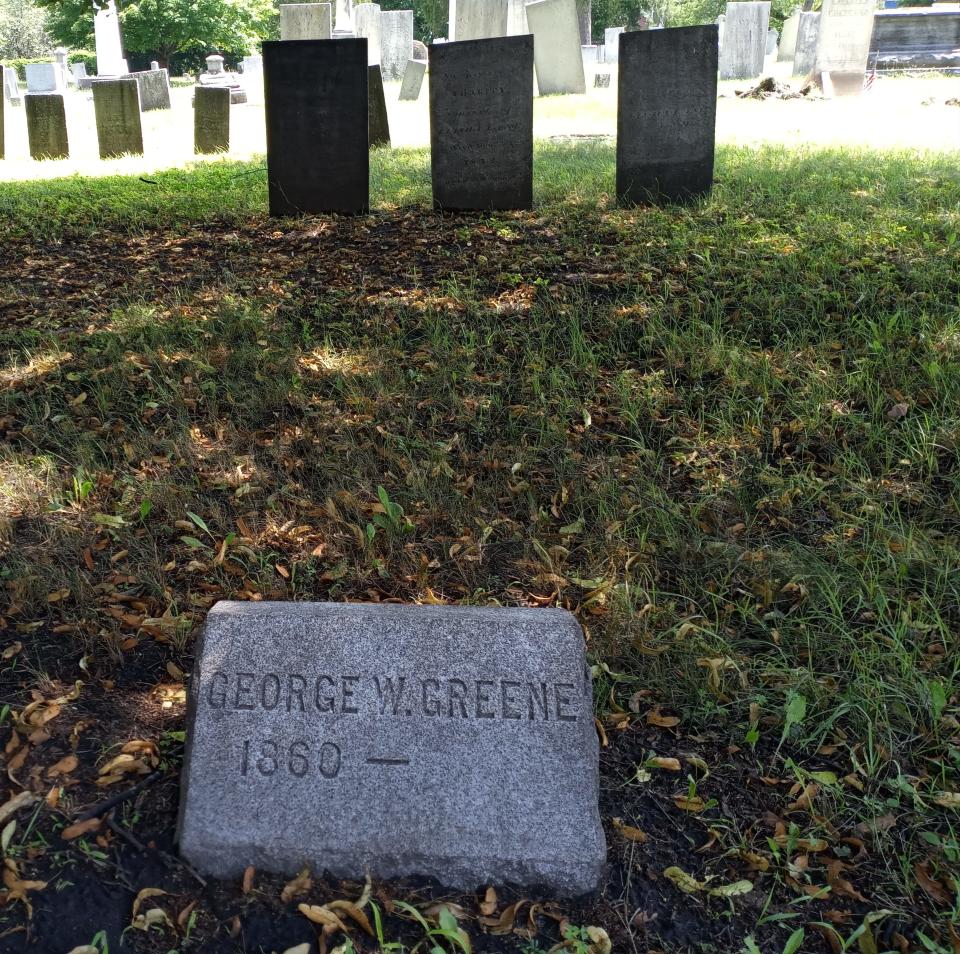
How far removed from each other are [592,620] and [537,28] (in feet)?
59.6

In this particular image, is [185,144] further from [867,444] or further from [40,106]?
[867,444]

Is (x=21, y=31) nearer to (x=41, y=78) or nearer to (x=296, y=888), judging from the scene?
(x=41, y=78)

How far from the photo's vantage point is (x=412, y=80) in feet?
62.6

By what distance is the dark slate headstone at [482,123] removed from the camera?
6.95 meters

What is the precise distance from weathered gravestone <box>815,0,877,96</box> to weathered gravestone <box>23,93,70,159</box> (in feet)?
42.3

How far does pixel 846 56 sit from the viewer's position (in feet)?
55.5

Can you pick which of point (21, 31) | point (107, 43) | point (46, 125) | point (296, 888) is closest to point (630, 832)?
point (296, 888)

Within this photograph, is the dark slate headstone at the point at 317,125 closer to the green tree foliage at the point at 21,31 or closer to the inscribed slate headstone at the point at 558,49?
the inscribed slate headstone at the point at 558,49

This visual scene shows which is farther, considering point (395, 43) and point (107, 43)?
point (395, 43)

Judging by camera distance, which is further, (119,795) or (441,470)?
(441,470)

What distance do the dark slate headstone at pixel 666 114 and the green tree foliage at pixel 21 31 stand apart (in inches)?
2550

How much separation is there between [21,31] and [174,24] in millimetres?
31268

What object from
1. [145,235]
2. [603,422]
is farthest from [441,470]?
[145,235]

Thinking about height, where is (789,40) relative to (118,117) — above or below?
above
